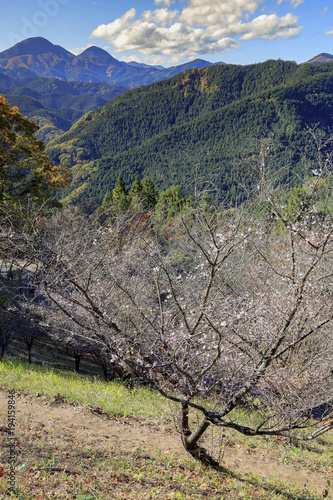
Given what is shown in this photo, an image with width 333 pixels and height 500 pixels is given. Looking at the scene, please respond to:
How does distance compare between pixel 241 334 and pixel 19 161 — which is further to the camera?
pixel 19 161

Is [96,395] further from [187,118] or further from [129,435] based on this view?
[187,118]

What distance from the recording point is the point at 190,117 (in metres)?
159

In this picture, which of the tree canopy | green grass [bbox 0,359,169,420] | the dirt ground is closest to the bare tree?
the dirt ground

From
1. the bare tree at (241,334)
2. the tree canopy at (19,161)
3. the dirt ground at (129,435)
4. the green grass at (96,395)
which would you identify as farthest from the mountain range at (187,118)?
the bare tree at (241,334)

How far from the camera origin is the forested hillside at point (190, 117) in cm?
9612

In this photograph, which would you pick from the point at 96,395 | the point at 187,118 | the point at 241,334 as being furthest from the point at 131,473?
the point at 187,118

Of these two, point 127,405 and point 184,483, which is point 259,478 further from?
point 127,405

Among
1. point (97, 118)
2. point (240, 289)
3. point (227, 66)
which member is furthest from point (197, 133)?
point (240, 289)

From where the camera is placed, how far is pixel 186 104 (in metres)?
163

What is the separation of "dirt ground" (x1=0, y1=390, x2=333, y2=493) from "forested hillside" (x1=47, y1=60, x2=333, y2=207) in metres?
64.7

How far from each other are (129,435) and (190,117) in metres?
172

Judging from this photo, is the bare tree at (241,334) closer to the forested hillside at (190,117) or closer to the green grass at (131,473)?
the green grass at (131,473)

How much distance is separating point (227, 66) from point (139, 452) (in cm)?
20625

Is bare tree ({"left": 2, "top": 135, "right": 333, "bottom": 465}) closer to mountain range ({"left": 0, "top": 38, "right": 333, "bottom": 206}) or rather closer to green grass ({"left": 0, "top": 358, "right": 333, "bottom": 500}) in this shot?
green grass ({"left": 0, "top": 358, "right": 333, "bottom": 500})
